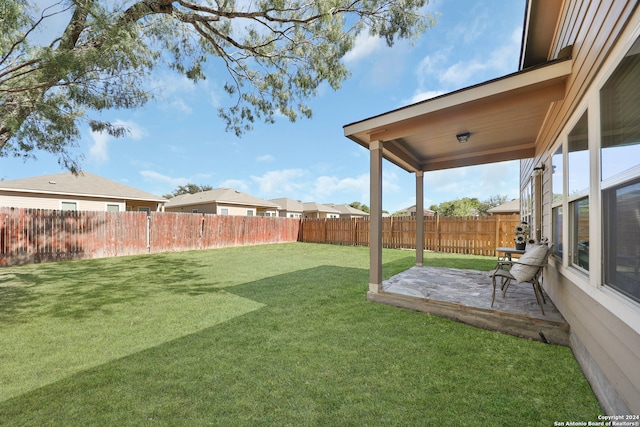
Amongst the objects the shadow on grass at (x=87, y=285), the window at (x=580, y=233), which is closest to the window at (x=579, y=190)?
the window at (x=580, y=233)

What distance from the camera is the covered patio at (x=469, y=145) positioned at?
279cm

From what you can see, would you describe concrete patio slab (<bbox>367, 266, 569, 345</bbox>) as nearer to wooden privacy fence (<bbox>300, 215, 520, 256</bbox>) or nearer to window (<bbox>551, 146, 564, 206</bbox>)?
window (<bbox>551, 146, 564, 206</bbox>)

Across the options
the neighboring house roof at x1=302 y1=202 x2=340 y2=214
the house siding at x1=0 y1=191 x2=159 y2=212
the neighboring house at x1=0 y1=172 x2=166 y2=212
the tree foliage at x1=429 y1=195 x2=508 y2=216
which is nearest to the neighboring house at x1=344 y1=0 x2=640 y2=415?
the neighboring house at x1=0 y1=172 x2=166 y2=212

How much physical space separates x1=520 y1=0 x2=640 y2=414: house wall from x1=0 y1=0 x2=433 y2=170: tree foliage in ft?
13.9

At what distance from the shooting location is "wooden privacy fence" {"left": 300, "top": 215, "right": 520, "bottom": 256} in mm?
9906

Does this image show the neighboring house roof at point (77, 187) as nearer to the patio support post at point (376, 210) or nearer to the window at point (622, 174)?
the patio support post at point (376, 210)

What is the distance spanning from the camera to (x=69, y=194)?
12719 mm

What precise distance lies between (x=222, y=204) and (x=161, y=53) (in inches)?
548

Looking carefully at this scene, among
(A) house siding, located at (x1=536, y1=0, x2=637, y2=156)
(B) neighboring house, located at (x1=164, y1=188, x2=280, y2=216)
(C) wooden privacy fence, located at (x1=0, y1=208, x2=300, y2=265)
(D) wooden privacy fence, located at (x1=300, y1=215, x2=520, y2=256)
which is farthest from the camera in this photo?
(B) neighboring house, located at (x1=164, y1=188, x2=280, y2=216)

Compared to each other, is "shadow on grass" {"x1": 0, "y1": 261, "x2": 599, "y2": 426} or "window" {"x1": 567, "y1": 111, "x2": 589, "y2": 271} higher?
"window" {"x1": 567, "y1": 111, "x2": 589, "y2": 271}

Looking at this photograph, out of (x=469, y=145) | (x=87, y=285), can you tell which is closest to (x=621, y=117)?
(x=469, y=145)

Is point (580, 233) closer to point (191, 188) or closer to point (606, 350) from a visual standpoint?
point (606, 350)

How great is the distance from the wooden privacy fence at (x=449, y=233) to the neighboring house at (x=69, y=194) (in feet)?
40.7

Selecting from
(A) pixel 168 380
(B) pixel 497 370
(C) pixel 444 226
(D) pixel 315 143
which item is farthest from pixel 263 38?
(D) pixel 315 143
